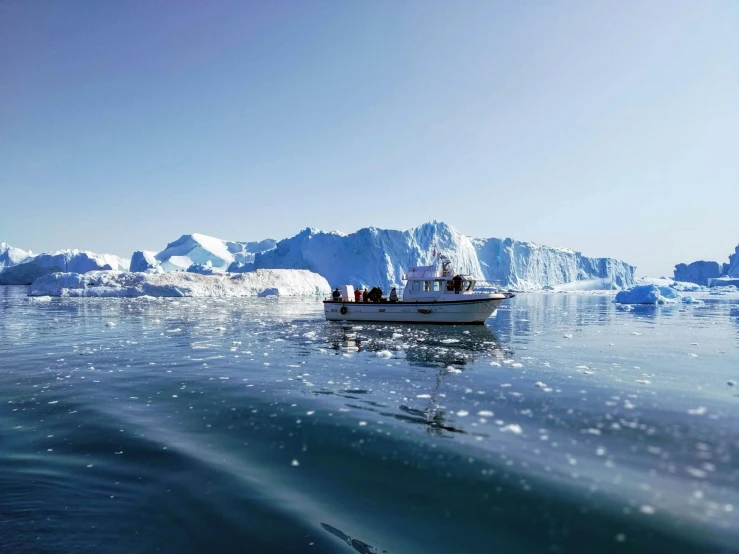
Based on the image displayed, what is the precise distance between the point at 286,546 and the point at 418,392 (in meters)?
5.71

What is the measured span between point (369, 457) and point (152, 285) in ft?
237

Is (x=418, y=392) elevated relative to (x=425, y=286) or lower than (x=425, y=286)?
lower

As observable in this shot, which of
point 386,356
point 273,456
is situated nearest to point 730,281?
point 386,356

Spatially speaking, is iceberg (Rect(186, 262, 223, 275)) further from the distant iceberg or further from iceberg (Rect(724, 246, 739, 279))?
iceberg (Rect(724, 246, 739, 279))

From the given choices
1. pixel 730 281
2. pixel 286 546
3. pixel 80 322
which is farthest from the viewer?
pixel 730 281

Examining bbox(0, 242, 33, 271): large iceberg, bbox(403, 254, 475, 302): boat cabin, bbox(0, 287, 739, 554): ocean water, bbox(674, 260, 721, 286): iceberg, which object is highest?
bbox(0, 242, 33, 271): large iceberg

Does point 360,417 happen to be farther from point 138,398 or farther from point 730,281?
point 730,281

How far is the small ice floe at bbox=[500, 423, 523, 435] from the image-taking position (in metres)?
6.98

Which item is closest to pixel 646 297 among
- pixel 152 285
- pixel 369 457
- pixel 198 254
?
pixel 369 457

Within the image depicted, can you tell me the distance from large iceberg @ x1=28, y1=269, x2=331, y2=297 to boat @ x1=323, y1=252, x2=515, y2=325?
51.1 meters

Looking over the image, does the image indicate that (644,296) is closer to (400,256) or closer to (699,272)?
(400,256)

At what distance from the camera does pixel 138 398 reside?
29.9 ft

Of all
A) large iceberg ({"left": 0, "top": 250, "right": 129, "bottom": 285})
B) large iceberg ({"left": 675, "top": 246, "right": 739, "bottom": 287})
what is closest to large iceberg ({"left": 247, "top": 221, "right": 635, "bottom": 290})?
large iceberg ({"left": 675, "top": 246, "right": 739, "bottom": 287})

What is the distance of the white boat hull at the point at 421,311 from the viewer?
989 inches
